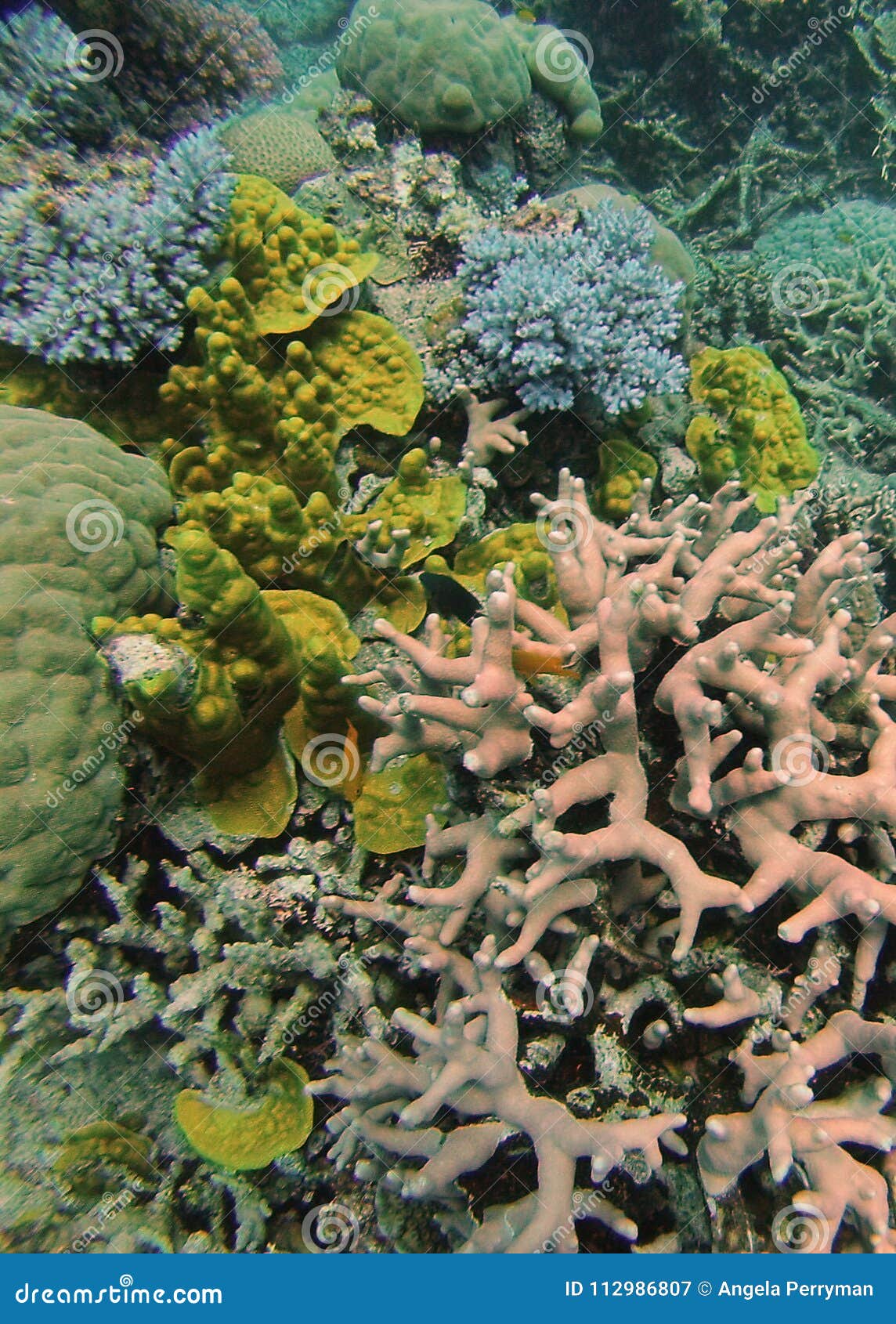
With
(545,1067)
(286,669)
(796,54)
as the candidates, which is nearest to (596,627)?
(286,669)

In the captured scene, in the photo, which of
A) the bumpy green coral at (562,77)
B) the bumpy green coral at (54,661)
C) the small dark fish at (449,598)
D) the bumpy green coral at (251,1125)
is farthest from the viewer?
the bumpy green coral at (562,77)

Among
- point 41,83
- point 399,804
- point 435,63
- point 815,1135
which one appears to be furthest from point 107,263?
point 815,1135

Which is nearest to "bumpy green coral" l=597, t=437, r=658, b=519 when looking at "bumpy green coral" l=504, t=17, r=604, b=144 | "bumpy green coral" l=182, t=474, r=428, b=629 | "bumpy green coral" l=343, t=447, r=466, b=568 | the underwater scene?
the underwater scene

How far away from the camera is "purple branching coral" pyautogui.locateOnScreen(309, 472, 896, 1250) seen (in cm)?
206

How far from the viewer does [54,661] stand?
2.52 meters

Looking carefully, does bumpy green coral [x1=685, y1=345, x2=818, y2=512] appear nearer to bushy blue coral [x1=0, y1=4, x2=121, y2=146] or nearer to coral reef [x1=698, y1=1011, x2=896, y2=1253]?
coral reef [x1=698, y1=1011, x2=896, y2=1253]

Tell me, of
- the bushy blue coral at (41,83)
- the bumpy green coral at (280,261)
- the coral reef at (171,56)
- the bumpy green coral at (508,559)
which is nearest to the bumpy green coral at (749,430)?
the bumpy green coral at (508,559)

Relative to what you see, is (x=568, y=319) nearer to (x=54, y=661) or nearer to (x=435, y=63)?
(x=435, y=63)

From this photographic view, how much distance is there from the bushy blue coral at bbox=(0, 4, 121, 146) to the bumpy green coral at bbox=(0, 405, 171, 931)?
2.24m

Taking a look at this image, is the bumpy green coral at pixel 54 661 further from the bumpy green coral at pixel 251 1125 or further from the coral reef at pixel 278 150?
the coral reef at pixel 278 150

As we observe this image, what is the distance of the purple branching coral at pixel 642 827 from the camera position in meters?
2.06

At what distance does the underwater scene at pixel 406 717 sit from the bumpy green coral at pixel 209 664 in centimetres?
2

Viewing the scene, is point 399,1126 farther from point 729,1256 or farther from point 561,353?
point 561,353

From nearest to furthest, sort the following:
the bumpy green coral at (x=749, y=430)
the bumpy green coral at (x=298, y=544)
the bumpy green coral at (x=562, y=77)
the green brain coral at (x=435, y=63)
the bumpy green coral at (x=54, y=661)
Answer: the bumpy green coral at (x=54, y=661)
the bumpy green coral at (x=298, y=544)
the bumpy green coral at (x=749, y=430)
the green brain coral at (x=435, y=63)
the bumpy green coral at (x=562, y=77)
